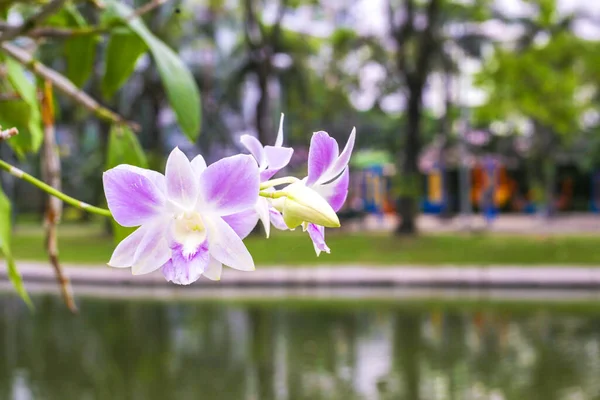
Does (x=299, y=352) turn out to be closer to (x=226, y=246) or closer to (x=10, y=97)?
(x=10, y=97)

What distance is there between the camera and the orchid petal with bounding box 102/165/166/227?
1.16 ft

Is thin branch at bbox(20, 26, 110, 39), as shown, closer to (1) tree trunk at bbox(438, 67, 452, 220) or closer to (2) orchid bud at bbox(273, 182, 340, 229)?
(2) orchid bud at bbox(273, 182, 340, 229)

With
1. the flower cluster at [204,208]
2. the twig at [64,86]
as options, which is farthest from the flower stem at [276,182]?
the twig at [64,86]

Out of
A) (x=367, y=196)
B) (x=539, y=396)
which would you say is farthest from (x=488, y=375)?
(x=367, y=196)

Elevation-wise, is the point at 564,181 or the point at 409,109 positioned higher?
the point at 409,109

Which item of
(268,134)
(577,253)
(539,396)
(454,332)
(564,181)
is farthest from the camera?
(564,181)

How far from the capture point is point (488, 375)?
396cm

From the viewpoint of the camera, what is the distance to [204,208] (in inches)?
14.5

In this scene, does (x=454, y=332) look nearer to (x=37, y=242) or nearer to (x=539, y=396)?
(x=539, y=396)

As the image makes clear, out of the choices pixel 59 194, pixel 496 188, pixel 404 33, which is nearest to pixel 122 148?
pixel 59 194

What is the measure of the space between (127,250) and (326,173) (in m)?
0.11

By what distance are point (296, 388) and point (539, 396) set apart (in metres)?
1.10

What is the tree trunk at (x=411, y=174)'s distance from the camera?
37.8 feet

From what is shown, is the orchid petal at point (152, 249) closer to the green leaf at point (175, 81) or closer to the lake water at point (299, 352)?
the green leaf at point (175, 81)
